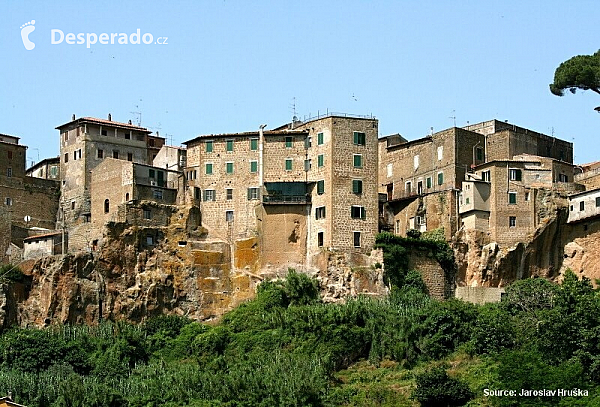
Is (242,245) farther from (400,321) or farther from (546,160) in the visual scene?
(546,160)

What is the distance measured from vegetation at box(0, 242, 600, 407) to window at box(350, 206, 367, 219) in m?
2.19

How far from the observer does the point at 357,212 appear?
3187 inches

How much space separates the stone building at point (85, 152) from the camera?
85938mm

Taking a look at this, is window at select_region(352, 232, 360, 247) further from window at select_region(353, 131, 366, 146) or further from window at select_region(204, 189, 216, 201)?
window at select_region(204, 189, 216, 201)

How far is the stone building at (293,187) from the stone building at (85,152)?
577 centimetres

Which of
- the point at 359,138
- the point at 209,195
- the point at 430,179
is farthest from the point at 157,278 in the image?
the point at 430,179

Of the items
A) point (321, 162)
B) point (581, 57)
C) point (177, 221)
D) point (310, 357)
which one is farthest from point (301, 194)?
point (581, 57)

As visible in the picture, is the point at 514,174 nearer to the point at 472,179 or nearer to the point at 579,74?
the point at 472,179

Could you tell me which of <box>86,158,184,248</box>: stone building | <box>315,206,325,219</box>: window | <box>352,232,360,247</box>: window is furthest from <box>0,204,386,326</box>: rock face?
<box>315,206,325,219</box>: window

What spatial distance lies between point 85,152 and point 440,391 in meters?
30.5

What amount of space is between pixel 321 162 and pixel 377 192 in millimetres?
3616

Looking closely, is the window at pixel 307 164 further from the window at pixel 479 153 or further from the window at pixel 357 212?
the window at pixel 479 153

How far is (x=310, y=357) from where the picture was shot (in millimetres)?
72688

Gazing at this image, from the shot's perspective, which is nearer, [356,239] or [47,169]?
[356,239]
